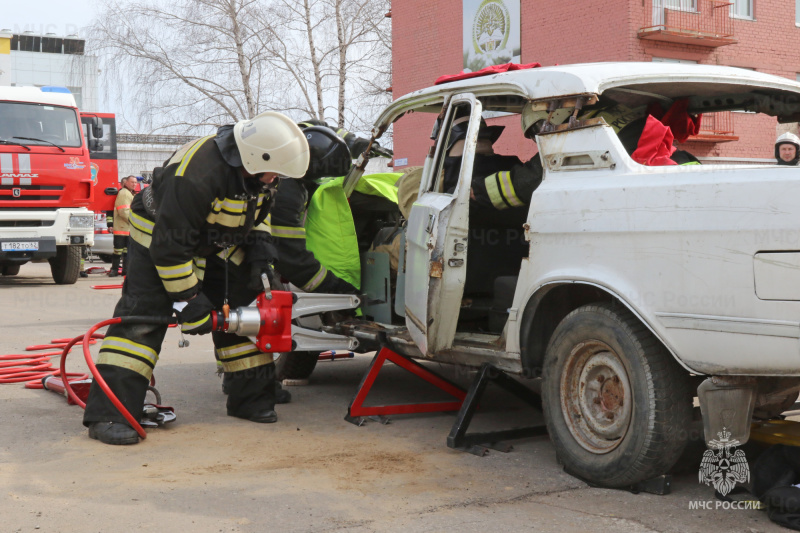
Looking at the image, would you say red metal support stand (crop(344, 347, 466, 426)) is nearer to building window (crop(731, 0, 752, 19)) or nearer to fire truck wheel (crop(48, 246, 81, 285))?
fire truck wheel (crop(48, 246, 81, 285))

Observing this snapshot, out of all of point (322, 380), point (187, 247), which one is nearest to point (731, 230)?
point (187, 247)

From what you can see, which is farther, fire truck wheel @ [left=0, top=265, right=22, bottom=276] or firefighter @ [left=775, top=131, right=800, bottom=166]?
fire truck wheel @ [left=0, top=265, right=22, bottom=276]

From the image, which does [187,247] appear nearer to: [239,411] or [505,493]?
[239,411]

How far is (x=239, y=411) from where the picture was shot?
539 cm

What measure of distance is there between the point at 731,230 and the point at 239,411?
329 cm

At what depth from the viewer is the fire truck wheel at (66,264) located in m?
14.6

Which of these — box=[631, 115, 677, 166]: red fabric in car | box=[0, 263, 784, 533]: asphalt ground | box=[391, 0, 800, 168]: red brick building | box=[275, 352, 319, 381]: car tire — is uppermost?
box=[391, 0, 800, 168]: red brick building

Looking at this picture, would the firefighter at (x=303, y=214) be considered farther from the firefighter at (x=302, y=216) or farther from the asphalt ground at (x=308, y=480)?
the asphalt ground at (x=308, y=480)

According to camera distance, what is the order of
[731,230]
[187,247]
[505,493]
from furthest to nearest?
1. [187,247]
2. [505,493]
3. [731,230]

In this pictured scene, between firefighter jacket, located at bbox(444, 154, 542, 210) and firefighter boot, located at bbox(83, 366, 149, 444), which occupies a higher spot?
firefighter jacket, located at bbox(444, 154, 542, 210)

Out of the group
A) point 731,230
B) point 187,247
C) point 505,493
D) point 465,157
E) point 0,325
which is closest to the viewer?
point 731,230

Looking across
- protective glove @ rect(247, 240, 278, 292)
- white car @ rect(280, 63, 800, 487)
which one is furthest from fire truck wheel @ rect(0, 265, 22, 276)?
white car @ rect(280, 63, 800, 487)

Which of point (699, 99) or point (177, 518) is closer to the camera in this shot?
point (177, 518)

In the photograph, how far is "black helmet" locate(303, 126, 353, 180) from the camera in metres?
5.47
